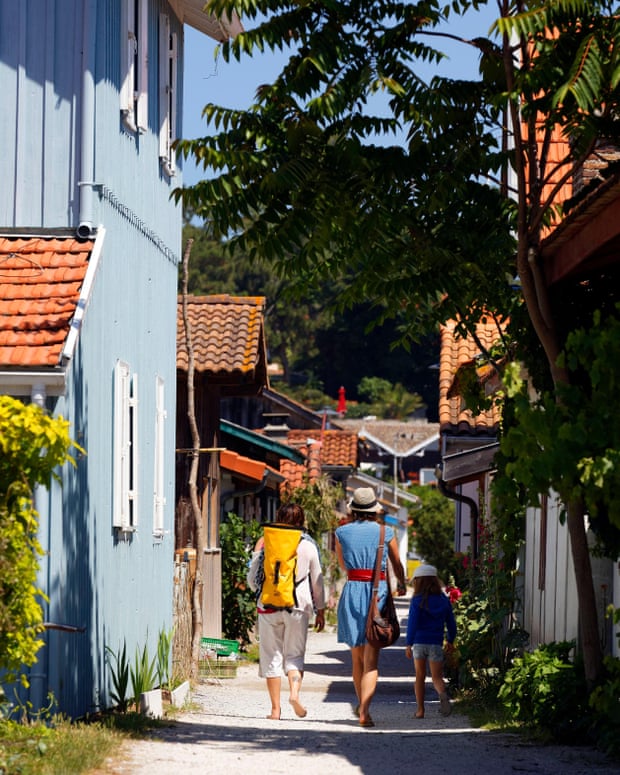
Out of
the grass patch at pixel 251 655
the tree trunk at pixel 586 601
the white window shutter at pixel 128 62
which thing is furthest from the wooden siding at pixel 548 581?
the grass patch at pixel 251 655

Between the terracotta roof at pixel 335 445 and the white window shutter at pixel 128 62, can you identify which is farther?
the terracotta roof at pixel 335 445

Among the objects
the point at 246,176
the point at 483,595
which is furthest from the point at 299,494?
the point at 246,176

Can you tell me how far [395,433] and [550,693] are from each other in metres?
88.4

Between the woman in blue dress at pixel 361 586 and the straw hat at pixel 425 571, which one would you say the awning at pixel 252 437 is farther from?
the woman in blue dress at pixel 361 586

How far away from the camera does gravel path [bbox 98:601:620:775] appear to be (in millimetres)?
8445

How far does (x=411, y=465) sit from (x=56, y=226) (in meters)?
101

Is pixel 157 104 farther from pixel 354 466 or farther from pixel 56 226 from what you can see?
pixel 354 466

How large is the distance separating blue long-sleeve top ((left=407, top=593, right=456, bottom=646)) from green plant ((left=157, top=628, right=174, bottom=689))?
235cm

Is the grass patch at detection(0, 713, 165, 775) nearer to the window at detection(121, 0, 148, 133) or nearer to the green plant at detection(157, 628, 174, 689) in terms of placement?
the green plant at detection(157, 628, 174, 689)

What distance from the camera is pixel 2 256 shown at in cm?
1074

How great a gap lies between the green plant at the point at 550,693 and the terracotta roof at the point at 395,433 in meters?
82.2

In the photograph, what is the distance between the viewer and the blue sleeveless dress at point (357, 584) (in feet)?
37.2

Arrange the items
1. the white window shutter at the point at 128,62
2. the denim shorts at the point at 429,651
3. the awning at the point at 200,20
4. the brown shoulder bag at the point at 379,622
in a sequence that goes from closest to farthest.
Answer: the brown shoulder bag at the point at 379,622 < the white window shutter at the point at 128,62 < the denim shorts at the point at 429,651 < the awning at the point at 200,20

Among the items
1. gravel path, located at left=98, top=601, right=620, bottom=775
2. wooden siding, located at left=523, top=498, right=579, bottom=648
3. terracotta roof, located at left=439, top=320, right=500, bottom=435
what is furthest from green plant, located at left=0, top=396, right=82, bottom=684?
terracotta roof, located at left=439, top=320, right=500, bottom=435
